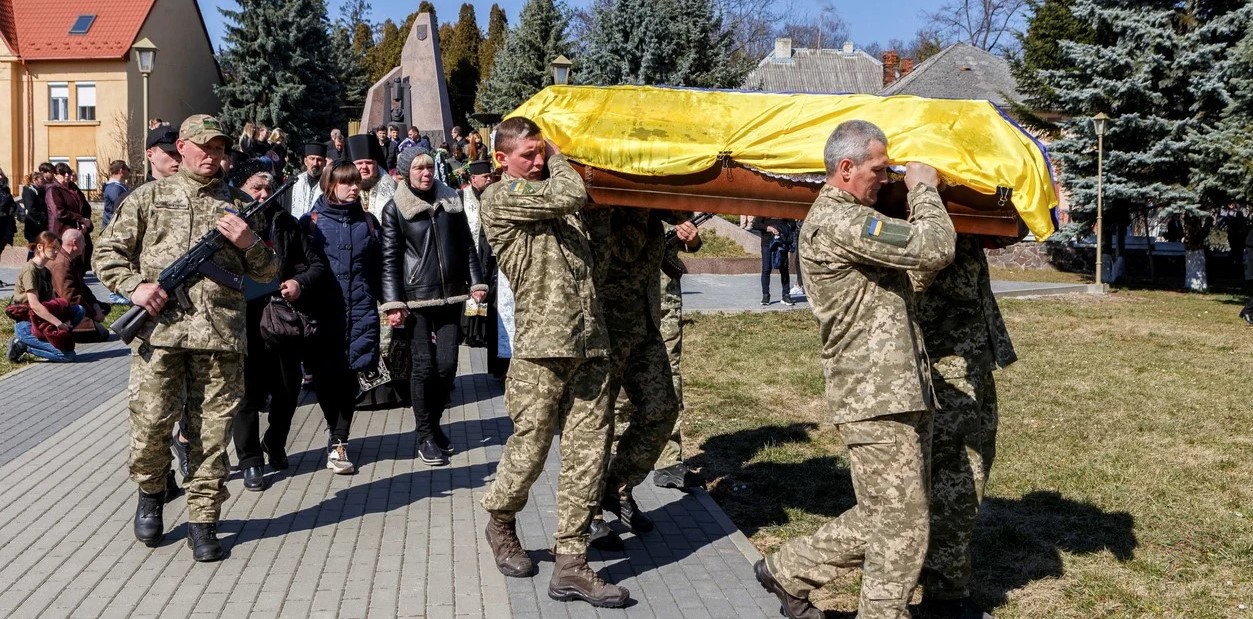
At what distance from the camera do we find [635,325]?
5.81 meters

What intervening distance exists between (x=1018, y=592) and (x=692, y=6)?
96.4 ft

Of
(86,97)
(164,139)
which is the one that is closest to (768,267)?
(164,139)

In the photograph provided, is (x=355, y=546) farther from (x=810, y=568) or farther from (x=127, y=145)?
(x=127, y=145)

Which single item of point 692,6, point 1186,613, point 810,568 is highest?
point 692,6

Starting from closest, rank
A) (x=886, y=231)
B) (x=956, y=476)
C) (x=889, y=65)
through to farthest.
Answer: (x=886, y=231) < (x=956, y=476) < (x=889, y=65)

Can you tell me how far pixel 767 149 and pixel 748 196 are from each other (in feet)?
0.76

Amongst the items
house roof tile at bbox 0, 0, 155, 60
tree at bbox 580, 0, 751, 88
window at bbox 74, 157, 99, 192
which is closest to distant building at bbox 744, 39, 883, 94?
tree at bbox 580, 0, 751, 88

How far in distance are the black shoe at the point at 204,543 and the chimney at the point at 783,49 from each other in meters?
65.0

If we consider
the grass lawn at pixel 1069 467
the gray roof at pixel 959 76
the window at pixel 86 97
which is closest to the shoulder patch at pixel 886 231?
the grass lawn at pixel 1069 467

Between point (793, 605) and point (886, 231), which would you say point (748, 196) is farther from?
point (793, 605)

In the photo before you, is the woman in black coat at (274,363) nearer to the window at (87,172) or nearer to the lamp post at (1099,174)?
the lamp post at (1099,174)

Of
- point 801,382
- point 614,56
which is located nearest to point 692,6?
point 614,56

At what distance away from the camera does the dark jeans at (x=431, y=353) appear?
7695 millimetres

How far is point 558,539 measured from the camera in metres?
5.22
